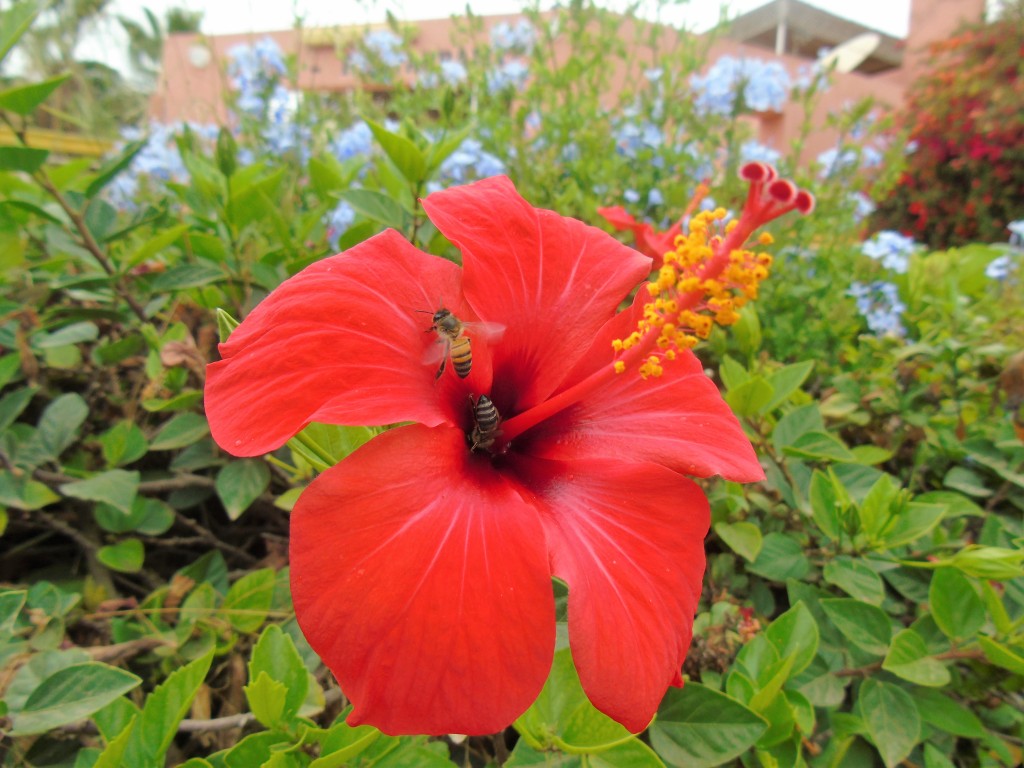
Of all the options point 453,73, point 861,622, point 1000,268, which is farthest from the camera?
point 453,73

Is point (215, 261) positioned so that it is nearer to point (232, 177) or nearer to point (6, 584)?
point (232, 177)

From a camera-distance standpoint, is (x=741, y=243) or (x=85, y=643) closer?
(x=741, y=243)

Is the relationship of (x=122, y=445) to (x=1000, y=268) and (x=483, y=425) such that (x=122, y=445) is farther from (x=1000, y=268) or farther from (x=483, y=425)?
(x=1000, y=268)

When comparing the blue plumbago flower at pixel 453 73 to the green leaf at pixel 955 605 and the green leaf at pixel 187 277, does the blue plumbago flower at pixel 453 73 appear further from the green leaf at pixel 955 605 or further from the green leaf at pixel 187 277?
the green leaf at pixel 955 605

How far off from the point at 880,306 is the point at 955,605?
1.12 meters

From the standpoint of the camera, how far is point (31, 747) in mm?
817

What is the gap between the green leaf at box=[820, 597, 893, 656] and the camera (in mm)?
884

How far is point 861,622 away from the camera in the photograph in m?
0.90

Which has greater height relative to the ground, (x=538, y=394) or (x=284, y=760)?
(x=538, y=394)

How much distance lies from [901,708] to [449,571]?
72 cm

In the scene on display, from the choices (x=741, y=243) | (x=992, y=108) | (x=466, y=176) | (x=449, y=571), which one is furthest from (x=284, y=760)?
(x=992, y=108)

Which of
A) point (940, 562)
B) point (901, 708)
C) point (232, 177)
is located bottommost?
point (901, 708)

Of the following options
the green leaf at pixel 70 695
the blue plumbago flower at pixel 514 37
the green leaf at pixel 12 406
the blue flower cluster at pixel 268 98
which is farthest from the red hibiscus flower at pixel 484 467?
the blue plumbago flower at pixel 514 37

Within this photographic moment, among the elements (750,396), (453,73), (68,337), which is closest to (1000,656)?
(750,396)
